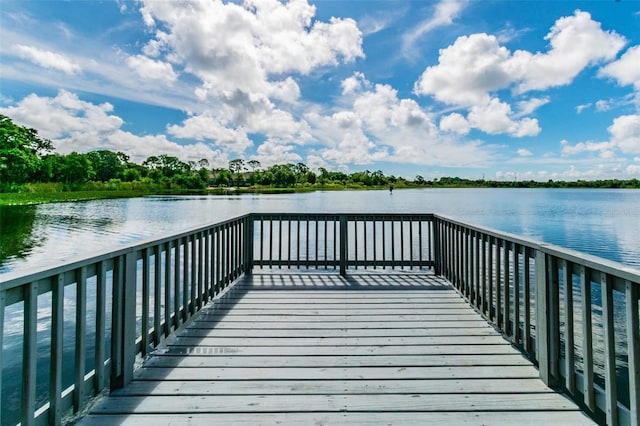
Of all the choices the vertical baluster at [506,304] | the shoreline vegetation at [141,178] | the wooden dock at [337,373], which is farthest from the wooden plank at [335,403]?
the shoreline vegetation at [141,178]

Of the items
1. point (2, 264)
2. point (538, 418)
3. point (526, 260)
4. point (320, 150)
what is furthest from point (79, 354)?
point (320, 150)

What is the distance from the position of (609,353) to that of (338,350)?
5.18ft

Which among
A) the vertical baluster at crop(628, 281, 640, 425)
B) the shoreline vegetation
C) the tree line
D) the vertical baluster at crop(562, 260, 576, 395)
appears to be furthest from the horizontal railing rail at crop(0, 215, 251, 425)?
the tree line

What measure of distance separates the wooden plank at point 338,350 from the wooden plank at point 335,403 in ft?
1.79

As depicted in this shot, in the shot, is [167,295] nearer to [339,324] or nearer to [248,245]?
[339,324]

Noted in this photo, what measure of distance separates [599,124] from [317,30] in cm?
5285

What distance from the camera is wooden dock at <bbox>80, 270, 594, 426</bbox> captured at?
5.80 feet

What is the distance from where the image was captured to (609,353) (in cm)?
158

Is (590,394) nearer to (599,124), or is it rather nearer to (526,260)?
(526,260)

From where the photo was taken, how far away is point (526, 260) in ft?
7.89

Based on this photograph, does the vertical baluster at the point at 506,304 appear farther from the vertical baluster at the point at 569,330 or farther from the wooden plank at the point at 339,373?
the vertical baluster at the point at 569,330

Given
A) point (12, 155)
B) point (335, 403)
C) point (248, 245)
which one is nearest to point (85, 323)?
point (335, 403)

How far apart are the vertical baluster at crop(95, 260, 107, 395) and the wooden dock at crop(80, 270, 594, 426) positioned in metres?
0.12

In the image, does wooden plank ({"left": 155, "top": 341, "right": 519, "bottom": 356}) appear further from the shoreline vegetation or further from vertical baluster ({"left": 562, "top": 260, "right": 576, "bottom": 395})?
the shoreline vegetation
